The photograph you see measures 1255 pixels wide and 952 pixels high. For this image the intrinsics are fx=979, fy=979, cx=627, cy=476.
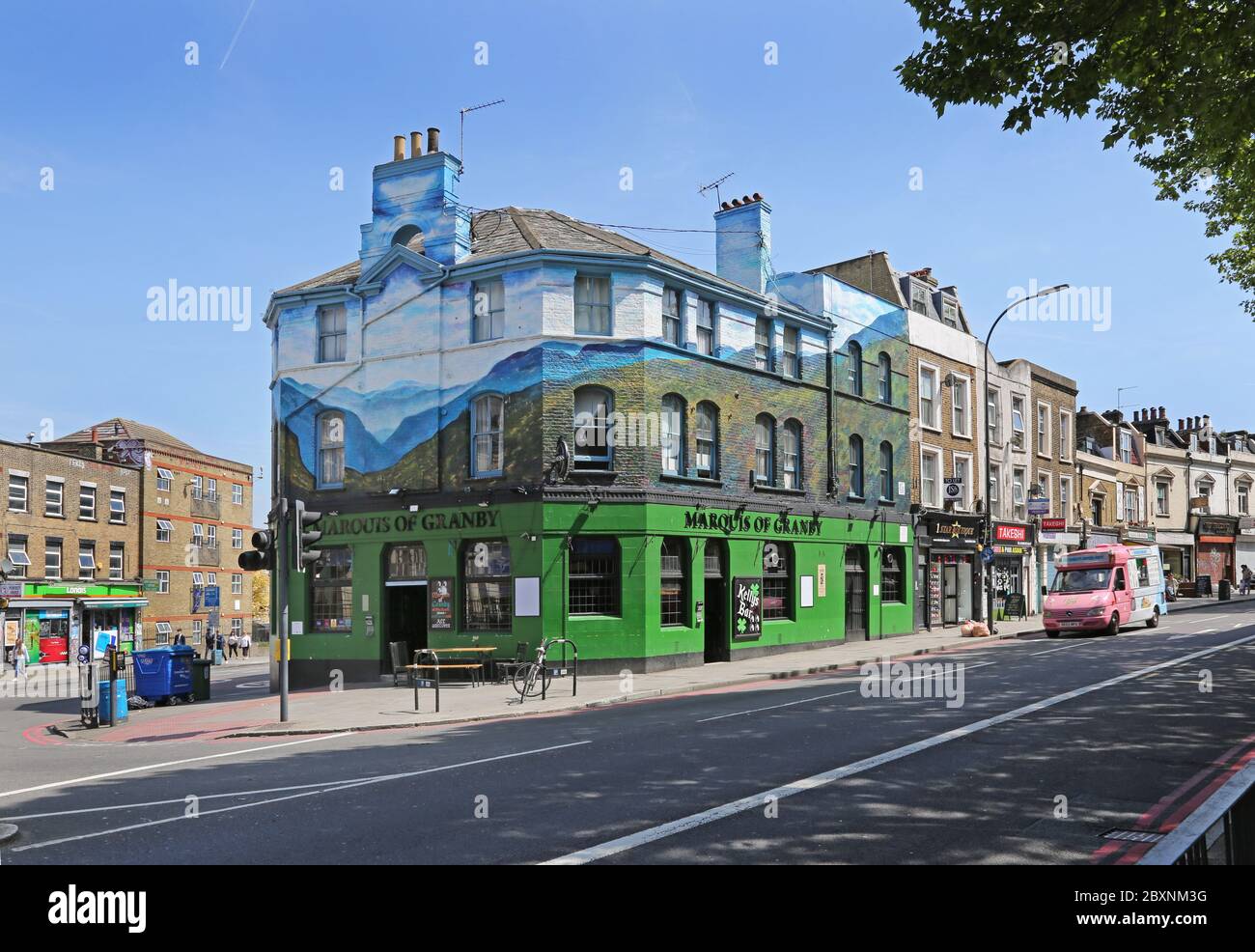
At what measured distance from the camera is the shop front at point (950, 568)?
119ft

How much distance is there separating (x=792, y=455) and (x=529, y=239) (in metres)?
10.4

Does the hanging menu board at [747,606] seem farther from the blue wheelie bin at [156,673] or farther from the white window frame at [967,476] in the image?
the white window frame at [967,476]

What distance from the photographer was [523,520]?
2344 cm

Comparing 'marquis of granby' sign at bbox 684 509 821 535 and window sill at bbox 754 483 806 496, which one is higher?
window sill at bbox 754 483 806 496

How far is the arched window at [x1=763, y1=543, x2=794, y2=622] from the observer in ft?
92.7

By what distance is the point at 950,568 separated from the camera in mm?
38406

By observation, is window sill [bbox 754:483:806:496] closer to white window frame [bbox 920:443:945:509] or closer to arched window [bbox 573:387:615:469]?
arched window [bbox 573:387:615:469]

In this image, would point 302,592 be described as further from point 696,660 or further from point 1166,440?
point 1166,440

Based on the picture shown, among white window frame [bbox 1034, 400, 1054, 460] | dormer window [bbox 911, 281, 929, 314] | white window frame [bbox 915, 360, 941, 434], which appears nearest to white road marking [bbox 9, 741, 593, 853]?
white window frame [bbox 915, 360, 941, 434]

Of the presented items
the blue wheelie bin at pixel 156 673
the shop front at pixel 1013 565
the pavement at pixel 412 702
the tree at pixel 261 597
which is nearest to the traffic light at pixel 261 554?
the pavement at pixel 412 702

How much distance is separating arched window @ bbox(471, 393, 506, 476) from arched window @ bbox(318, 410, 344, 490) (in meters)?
4.50

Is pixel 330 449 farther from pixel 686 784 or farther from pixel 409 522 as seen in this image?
pixel 686 784

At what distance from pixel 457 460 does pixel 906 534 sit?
17587 millimetres
